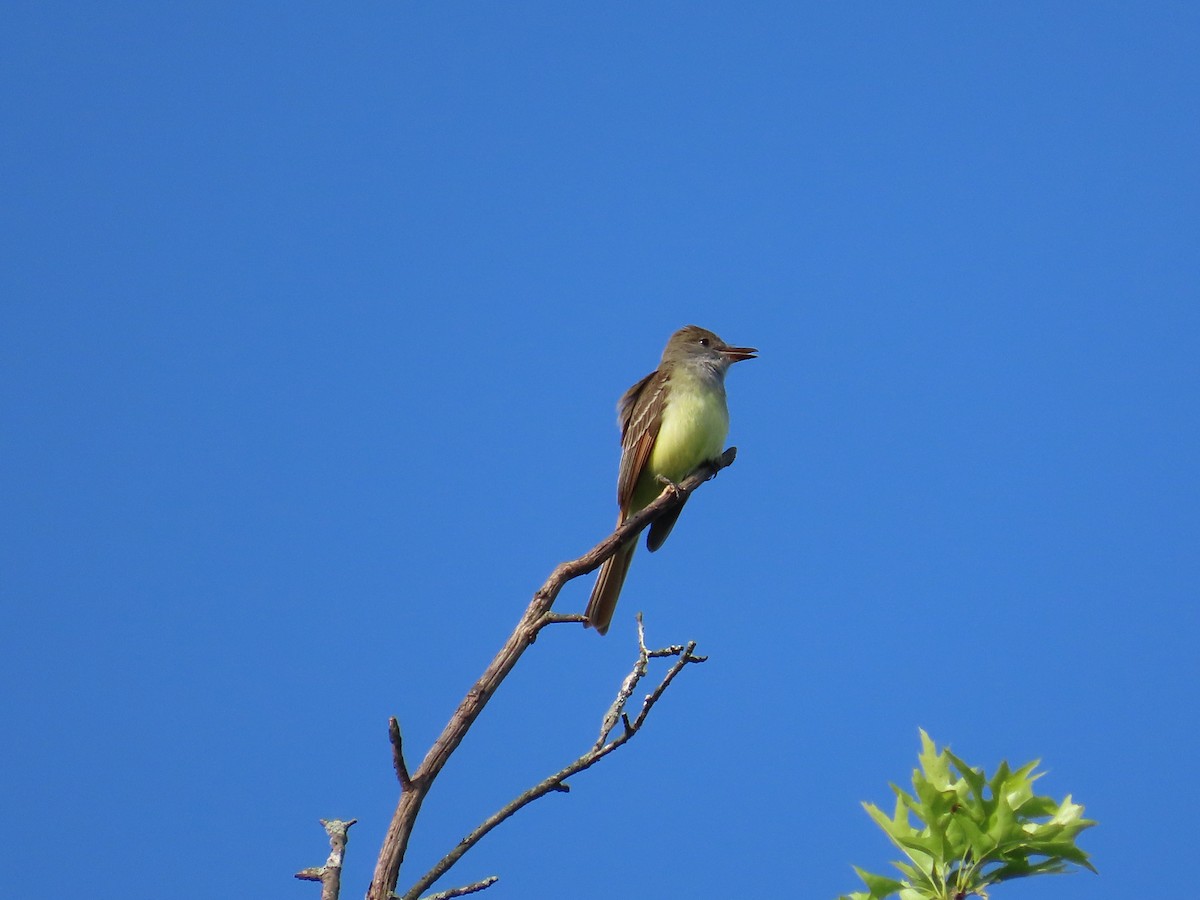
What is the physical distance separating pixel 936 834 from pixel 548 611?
78.8 inches

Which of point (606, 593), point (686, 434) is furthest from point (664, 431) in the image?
point (606, 593)

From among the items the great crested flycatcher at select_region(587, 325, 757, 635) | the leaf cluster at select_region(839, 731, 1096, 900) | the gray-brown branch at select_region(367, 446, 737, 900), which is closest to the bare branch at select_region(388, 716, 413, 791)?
the gray-brown branch at select_region(367, 446, 737, 900)

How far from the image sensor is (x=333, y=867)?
4.72 meters

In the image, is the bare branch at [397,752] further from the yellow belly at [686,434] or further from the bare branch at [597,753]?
the yellow belly at [686,434]

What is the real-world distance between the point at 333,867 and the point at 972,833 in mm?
2414

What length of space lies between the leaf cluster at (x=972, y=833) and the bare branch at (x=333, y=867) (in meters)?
1.95

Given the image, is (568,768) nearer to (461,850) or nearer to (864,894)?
(461,850)

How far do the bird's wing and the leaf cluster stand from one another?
6.77 metres

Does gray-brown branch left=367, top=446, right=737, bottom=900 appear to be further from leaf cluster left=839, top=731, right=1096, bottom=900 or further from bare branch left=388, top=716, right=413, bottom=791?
leaf cluster left=839, top=731, right=1096, bottom=900

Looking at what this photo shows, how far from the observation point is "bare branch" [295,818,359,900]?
4.59 m

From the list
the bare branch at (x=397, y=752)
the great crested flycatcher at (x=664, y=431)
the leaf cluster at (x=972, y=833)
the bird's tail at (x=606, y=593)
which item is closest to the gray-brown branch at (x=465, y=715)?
the bare branch at (x=397, y=752)

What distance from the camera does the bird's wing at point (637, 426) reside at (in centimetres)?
1076

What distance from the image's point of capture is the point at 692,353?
39.9 ft

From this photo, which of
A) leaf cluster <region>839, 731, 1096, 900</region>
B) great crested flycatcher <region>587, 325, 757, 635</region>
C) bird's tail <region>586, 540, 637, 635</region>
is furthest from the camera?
great crested flycatcher <region>587, 325, 757, 635</region>
